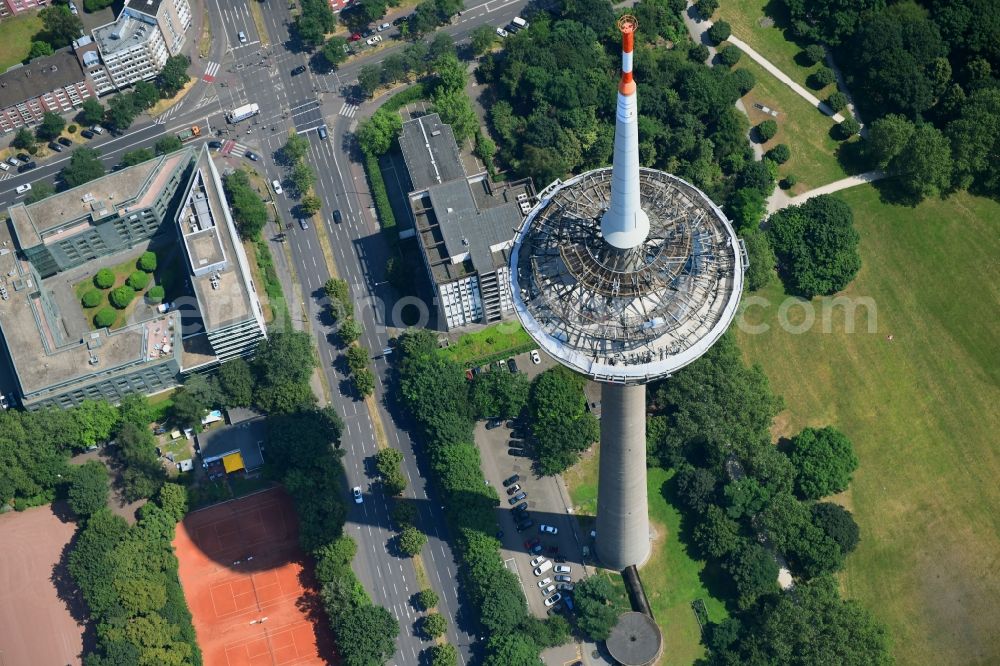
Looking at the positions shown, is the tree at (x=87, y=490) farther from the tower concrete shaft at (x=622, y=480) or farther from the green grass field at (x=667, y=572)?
the tower concrete shaft at (x=622, y=480)

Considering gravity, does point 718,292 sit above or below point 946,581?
above

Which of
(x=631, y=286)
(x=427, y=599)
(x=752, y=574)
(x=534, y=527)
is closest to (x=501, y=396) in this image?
(x=534, y=527)

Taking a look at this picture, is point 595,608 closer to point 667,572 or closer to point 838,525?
point 667,572

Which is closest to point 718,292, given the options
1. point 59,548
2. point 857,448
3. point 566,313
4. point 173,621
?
point 566,313

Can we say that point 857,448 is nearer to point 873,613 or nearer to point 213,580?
point 873,613

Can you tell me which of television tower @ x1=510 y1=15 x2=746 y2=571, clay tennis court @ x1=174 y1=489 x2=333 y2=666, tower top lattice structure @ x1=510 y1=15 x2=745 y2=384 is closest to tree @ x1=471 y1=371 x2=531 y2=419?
clay tennis court @ x1=174 y1=489 x2=333 y2=666
